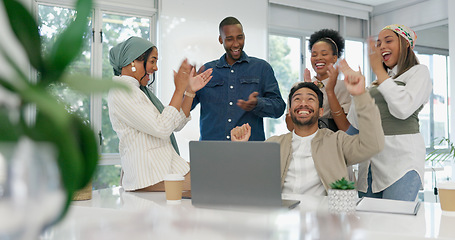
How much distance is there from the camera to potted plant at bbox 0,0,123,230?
1.27 feet

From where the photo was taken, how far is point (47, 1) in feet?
13.6

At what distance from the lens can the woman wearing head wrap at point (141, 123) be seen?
6.49ft

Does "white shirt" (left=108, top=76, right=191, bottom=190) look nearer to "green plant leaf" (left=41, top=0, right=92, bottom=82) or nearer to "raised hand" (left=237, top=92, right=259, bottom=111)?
"raised hand" (left=237, top=92, right=259, bottom=111)

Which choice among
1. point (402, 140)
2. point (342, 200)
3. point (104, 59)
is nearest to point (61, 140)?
point (342, 200)

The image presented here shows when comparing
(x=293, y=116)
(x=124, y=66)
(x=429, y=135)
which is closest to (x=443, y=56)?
(x=429, y=135)

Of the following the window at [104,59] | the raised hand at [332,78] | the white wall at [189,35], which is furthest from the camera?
the white wall at [189,35]

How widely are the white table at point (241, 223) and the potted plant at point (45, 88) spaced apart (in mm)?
459

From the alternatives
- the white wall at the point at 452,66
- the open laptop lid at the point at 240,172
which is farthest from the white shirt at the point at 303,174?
the white wall at the point at 452,66

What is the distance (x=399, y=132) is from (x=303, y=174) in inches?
20.7

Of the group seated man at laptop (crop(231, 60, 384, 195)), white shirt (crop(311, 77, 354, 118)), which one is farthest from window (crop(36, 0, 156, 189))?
seated man at laptop (crop(231, 60, 384, 195))

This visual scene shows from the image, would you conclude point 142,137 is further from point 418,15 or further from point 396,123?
point 418,15

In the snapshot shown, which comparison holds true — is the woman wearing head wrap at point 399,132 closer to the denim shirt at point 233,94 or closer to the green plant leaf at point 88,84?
the denim shirt at point 233,94

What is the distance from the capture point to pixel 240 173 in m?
1.39

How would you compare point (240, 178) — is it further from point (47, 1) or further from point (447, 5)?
point (447, 5)
